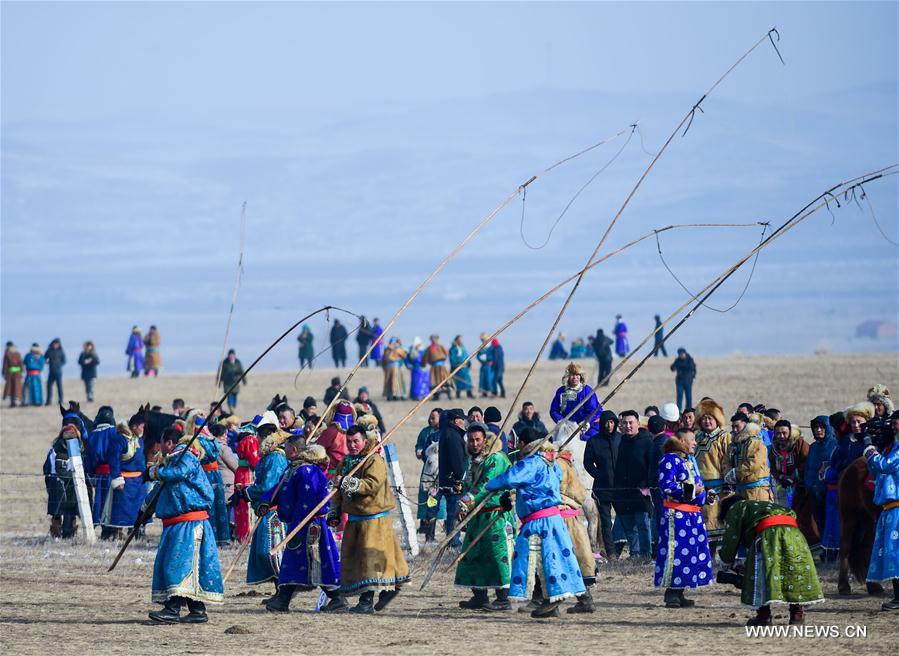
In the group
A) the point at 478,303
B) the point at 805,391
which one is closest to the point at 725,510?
the point at 805,391

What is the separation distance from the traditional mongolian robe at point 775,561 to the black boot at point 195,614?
387 cm

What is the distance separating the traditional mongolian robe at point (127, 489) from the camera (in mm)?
18781

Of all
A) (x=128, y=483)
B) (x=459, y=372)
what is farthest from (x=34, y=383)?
(x=128, y=483)

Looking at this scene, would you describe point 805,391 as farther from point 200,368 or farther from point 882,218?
point 882,218

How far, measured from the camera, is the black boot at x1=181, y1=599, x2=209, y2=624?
42.2 feet

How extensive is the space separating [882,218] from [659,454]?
597 ft

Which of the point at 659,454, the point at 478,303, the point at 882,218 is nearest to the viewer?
the point at 659,454

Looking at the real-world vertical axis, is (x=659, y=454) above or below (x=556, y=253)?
below

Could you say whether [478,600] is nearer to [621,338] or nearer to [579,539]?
[579,539]

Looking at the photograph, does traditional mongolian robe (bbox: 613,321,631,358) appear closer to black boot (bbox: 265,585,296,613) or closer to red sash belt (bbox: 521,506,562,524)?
black boot (bbox: 265,585,296,613)

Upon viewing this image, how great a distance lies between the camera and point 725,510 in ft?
41.0

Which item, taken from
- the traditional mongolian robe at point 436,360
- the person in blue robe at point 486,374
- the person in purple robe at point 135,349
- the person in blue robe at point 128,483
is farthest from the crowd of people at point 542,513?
the person in purple robe at point 135,349

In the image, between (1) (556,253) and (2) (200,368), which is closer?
(2) (200,368)

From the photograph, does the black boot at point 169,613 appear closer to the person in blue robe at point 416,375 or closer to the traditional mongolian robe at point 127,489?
the traditional mongolian robe at point 127,489
